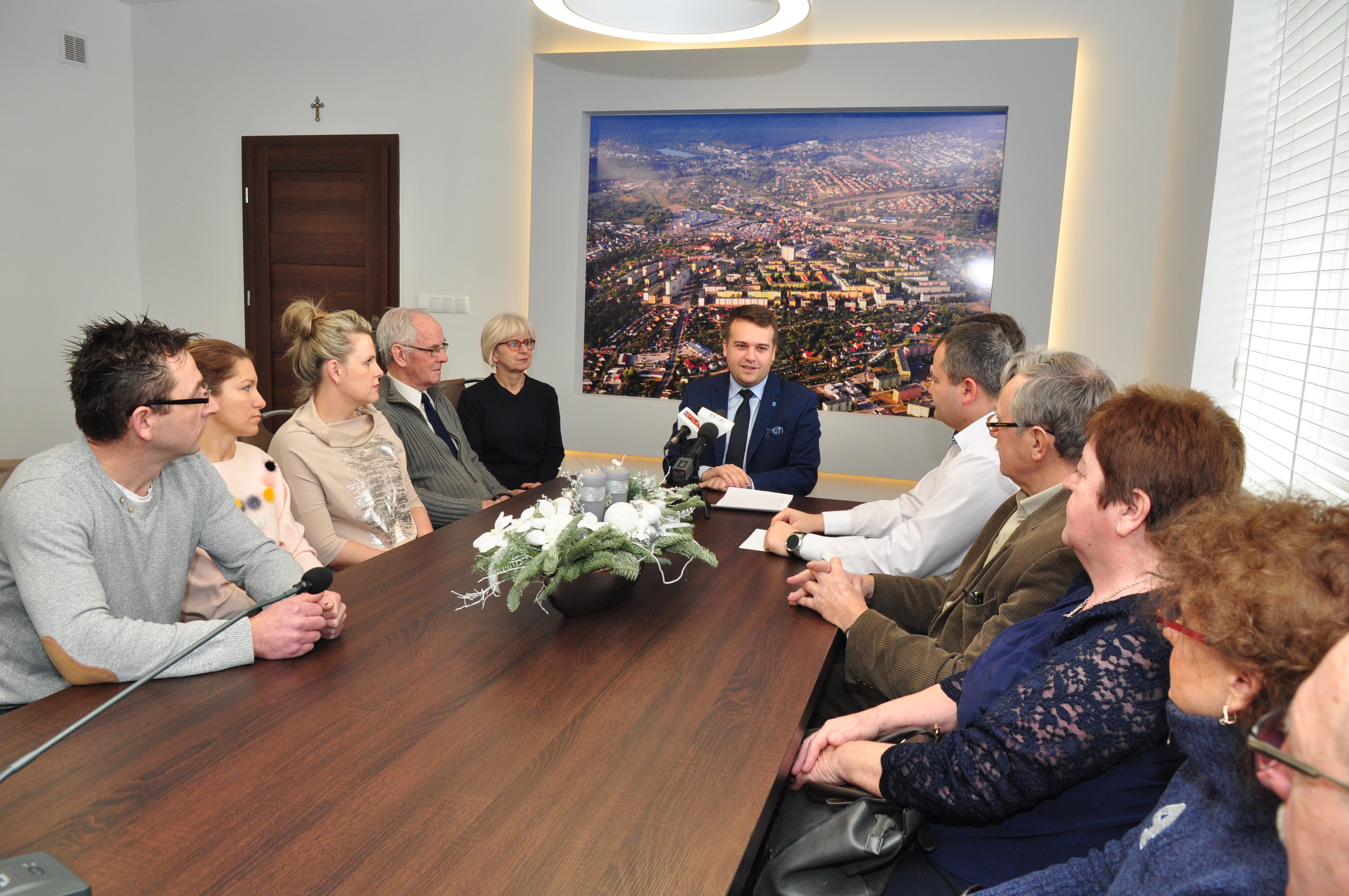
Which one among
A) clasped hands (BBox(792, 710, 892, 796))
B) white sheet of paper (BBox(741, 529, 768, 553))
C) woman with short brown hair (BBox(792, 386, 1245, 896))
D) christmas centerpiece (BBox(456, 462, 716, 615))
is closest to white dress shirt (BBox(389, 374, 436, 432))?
white sheet of paper (BBox(741, 529, 768, 553))

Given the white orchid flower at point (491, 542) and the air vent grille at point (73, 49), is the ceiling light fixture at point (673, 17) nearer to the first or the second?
the white orchid flower at point (491, 542)

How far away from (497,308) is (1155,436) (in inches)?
190

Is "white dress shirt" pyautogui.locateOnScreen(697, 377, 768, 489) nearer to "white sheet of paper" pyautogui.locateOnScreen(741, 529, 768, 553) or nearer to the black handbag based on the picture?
"white sheet of paper" pyautogui.locateOnScreen(741, 529, 768, 553)

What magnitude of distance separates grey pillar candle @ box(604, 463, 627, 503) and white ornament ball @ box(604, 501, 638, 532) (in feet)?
0.64

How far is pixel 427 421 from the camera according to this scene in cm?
362

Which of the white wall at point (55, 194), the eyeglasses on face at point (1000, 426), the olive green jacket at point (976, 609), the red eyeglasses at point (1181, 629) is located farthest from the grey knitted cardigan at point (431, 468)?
the white wall at point (55, 194)

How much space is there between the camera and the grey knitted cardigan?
3.45 m

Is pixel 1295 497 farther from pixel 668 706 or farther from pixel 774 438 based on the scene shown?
pixel 774 438

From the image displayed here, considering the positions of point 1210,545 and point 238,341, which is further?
point 238,341

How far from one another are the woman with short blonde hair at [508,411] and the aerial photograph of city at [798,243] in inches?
50.8

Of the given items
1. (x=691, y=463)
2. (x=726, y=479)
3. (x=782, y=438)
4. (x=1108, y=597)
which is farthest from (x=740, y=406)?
(x=1108, y=597)

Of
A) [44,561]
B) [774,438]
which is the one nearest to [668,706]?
[44,561]

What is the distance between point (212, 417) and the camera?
242cm

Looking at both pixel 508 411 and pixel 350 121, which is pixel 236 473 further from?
pixel 350 121
